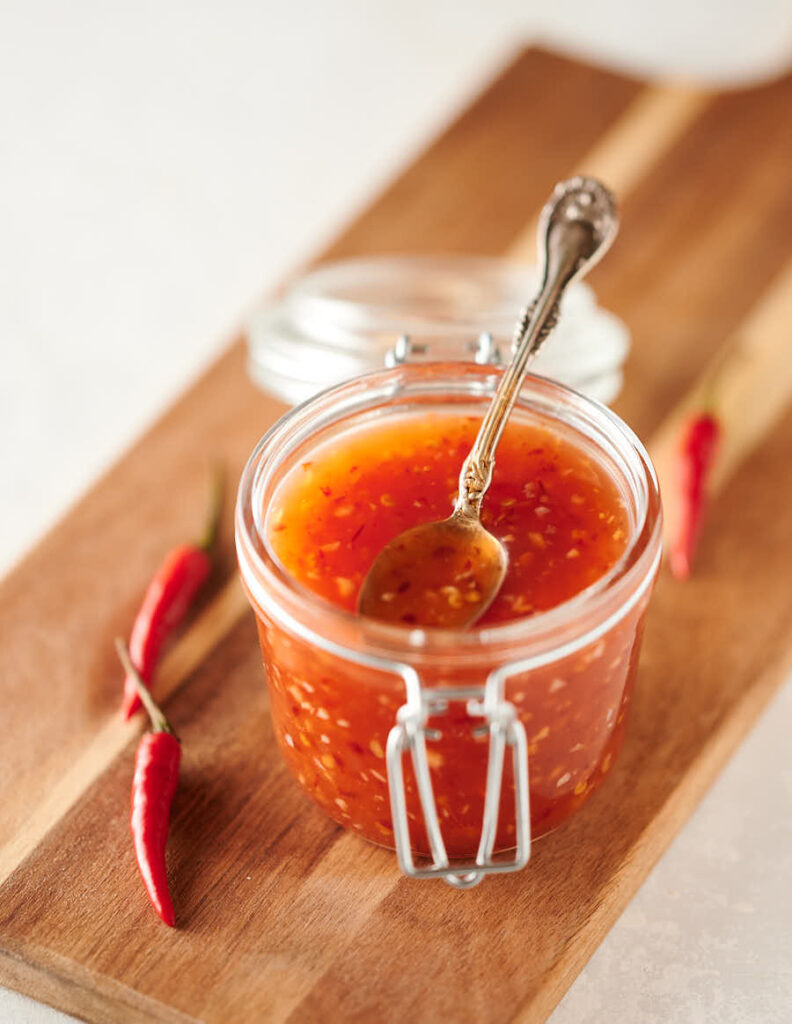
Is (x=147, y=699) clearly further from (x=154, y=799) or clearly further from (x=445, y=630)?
(x=445, y=630)

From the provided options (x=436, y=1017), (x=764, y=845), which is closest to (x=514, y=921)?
(x=436, y=1017)

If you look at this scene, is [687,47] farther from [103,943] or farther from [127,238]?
[103,943]

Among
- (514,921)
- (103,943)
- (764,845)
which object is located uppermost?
(103,943)

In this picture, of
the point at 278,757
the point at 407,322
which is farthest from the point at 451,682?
the point at 407,322

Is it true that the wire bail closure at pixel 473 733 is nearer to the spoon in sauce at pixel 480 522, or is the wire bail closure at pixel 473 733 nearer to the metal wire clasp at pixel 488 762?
the metal wire clasp at pixel 488 762

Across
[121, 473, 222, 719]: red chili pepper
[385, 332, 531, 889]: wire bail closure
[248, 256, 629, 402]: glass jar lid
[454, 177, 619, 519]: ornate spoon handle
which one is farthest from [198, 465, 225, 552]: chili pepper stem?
[385, 332, 531, 889]: wire bail closure

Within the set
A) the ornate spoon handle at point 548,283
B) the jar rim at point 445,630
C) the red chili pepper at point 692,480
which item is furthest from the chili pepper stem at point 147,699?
the red chili pepper at point 692,480
